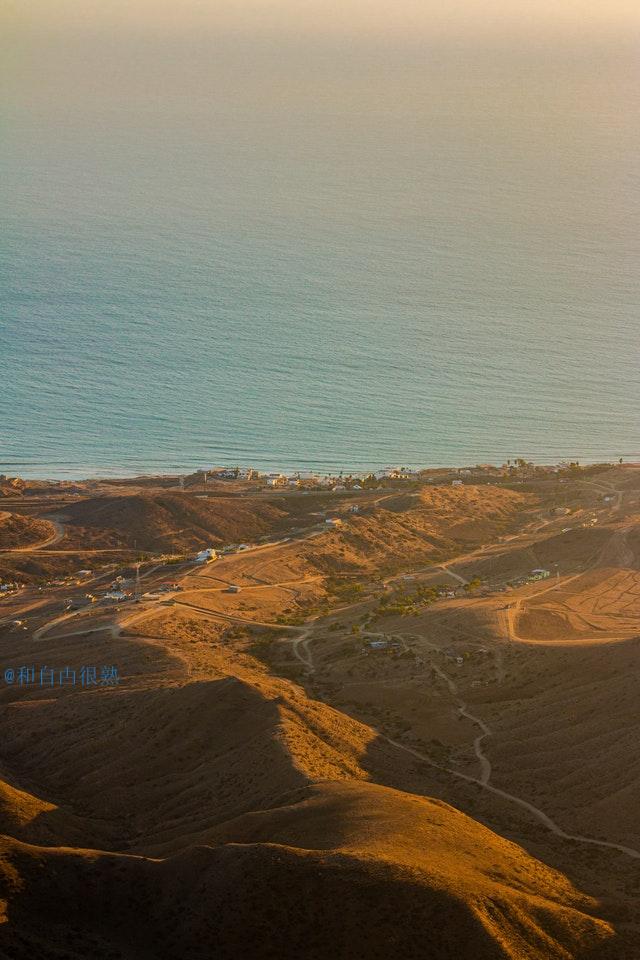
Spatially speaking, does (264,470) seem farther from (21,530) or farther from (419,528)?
(21,530)

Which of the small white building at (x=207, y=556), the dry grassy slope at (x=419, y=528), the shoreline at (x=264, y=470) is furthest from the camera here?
the shoreline at (x=264, y=470)

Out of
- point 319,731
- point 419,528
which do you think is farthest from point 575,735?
point 419,528

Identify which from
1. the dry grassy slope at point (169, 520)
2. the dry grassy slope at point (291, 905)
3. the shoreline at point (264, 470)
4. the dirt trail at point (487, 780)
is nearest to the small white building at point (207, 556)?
→ the dry grassy slope at point (169, 520)

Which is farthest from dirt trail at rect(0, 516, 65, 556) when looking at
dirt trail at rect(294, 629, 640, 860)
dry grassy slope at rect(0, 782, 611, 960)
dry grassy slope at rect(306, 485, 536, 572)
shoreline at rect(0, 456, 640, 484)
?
dry grassy slope at rect(0, 782, 611, 960)

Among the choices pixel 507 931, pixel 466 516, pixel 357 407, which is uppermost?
pixel 357 407

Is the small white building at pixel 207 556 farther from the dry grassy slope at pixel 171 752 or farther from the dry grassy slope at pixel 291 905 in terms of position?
the dry grassy slope at pixel 291 905

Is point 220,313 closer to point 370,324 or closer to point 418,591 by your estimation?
point 370,324

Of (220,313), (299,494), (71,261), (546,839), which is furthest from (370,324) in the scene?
(546,839)
